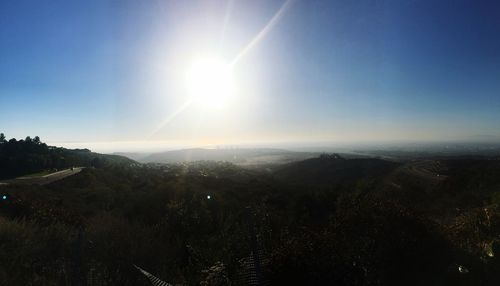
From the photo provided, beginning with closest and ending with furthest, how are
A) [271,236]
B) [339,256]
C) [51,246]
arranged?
[339,256]
[51,246]
[271,236]

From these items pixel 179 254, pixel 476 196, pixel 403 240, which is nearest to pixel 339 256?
pixel 403 240

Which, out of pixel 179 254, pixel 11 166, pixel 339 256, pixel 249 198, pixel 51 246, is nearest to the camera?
pixel 339 256

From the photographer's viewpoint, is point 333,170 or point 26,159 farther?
point 333,170

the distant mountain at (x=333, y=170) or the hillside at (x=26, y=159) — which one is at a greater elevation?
the hillside at (x=26, y=159)

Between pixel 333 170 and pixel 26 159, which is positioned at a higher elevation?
pixel 26 159

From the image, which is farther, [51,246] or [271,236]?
[271,236]

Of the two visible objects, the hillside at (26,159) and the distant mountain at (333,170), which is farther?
the hillside at (26,159)

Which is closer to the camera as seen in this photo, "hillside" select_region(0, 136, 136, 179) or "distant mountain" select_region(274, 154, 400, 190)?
"distant mountain" select_region(274, 154, 400, 190)

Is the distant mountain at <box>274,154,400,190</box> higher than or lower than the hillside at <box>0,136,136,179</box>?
lower

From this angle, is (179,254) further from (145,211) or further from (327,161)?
(327,161)

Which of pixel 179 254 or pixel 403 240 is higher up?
pixel 403 240
